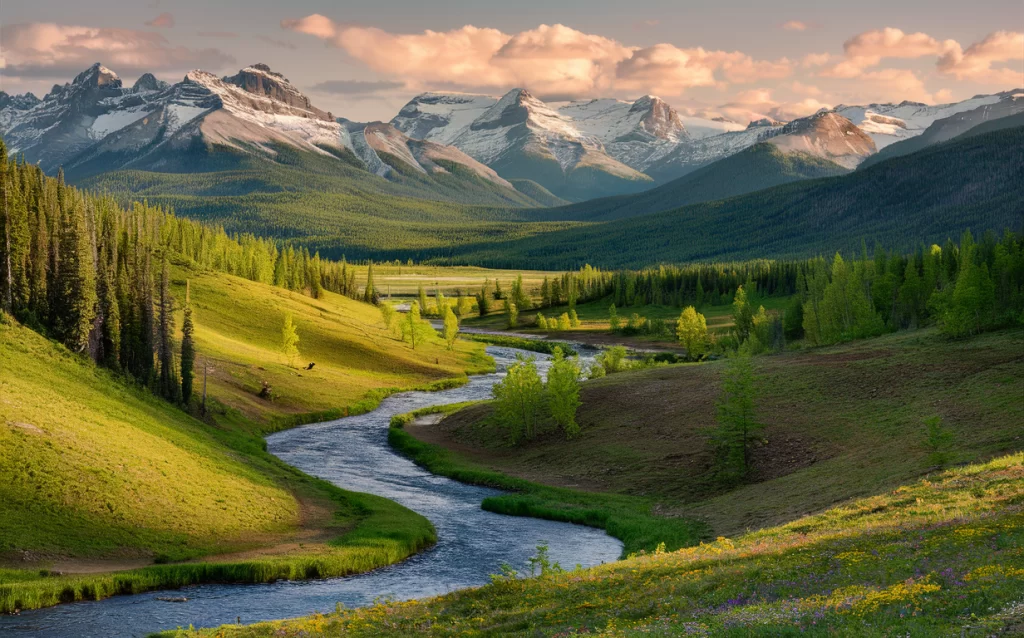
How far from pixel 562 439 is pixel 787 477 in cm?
3170

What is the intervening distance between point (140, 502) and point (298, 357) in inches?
3415

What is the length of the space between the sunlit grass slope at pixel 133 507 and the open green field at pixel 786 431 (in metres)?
16.3

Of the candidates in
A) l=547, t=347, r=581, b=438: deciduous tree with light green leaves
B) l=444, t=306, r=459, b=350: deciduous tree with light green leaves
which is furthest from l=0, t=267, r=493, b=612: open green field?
l=444, t=306, r=459, b=350: deciduous tree with light green leaves

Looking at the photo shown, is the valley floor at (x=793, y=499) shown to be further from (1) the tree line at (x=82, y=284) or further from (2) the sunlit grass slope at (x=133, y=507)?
(1) the tree line at (x=82, y=284)

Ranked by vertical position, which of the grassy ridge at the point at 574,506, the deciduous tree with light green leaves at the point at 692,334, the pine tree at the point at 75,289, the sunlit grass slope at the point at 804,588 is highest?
the pine tree at the point at 75,289

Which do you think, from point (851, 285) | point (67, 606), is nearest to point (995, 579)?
point (67, 606)

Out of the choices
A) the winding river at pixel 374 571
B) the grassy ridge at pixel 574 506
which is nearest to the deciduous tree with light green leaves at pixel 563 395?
the grassy ridge at pixel 574 506

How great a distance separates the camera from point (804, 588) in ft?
98.0

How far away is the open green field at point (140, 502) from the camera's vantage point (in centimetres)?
4931

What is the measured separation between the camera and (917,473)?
178ft

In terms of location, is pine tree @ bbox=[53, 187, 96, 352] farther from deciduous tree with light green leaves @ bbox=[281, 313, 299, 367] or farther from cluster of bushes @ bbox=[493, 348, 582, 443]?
deciduous tree with light green leaves @ bbox=[281, 313, 299, 367]

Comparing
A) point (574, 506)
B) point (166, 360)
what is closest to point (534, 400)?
point (574, 506)

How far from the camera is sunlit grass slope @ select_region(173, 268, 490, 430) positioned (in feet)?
378

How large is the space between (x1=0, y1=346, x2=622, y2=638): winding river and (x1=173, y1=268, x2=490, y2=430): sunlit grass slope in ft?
49.2
